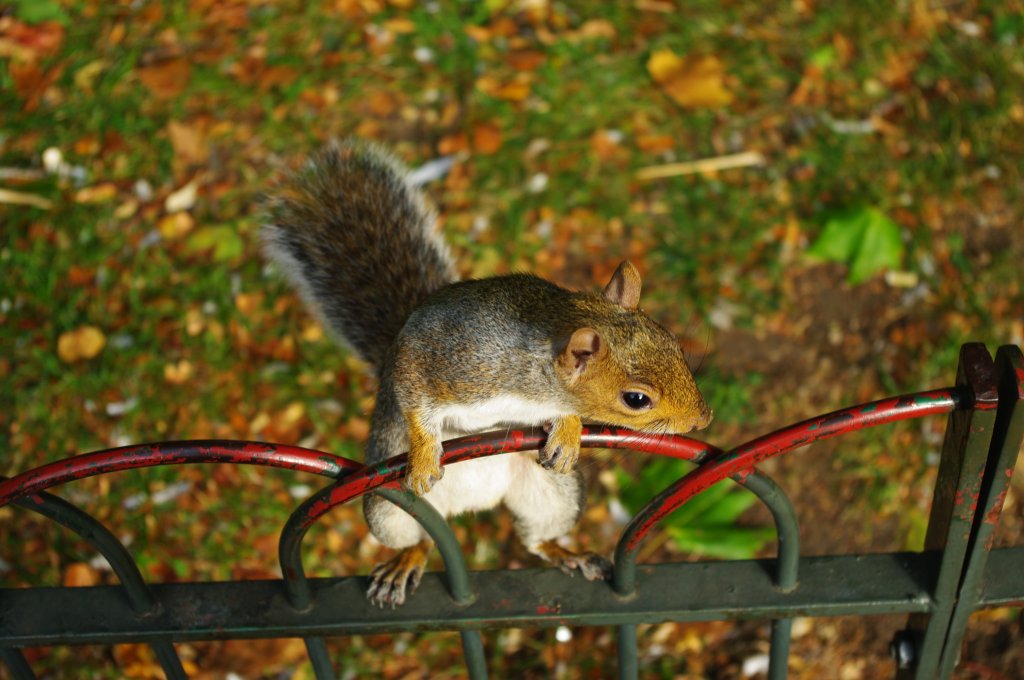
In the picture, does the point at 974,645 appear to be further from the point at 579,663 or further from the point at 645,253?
the point at 645,253

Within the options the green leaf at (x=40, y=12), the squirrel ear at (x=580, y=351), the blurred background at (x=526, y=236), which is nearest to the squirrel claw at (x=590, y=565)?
the squirrel ear at (x=580, y=351)

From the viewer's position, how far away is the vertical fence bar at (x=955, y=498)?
77cm

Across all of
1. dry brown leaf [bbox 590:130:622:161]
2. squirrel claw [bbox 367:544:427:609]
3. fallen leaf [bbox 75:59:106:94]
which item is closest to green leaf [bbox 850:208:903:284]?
dry brown leaf [bbox 590:130:622:161]

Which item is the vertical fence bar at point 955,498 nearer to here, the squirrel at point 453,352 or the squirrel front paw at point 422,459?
the squirrel at point 453,352

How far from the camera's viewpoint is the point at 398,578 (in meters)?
1.25

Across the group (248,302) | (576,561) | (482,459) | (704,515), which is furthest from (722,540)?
(248,302)

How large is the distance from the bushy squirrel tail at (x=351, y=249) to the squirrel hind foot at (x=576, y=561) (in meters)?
0.37

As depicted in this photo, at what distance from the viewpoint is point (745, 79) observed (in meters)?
2.72

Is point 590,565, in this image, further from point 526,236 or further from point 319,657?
point 526,236

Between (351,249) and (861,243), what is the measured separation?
137 centimetres

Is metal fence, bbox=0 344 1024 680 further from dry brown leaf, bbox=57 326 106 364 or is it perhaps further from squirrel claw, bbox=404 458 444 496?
dry brown leaf, bbox=57 326 106 364

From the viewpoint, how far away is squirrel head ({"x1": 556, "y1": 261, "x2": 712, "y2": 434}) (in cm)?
110

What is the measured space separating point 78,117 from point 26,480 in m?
2.15

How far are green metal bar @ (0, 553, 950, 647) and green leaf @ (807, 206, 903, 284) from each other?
1434 mm
